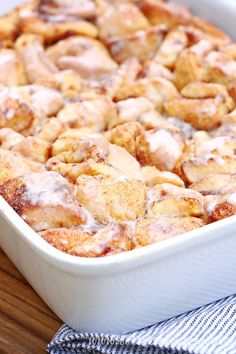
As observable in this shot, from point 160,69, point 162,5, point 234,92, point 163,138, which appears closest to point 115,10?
point 162,5

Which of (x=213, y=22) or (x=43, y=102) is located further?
(x=213, y=22)

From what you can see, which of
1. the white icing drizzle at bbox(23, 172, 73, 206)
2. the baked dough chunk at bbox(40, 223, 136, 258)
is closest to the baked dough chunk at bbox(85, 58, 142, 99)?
the white icing drizzle at bbox(23, 172, 73, 206)

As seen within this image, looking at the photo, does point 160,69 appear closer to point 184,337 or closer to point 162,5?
point 162,5

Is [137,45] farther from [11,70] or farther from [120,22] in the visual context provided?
[11,70]

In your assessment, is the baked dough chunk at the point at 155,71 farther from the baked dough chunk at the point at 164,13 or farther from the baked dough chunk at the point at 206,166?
the baked dough chunk at the point at 206,166

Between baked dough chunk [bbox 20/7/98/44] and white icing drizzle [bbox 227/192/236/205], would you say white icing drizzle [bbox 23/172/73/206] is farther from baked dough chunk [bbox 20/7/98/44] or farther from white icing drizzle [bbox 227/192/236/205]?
baked dough chunk [bbox 20/7/98/44]

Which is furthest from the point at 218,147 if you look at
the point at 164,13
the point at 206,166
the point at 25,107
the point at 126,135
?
the point at 164,13

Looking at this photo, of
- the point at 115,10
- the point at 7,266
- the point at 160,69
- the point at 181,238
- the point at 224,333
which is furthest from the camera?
the point at 115,10
